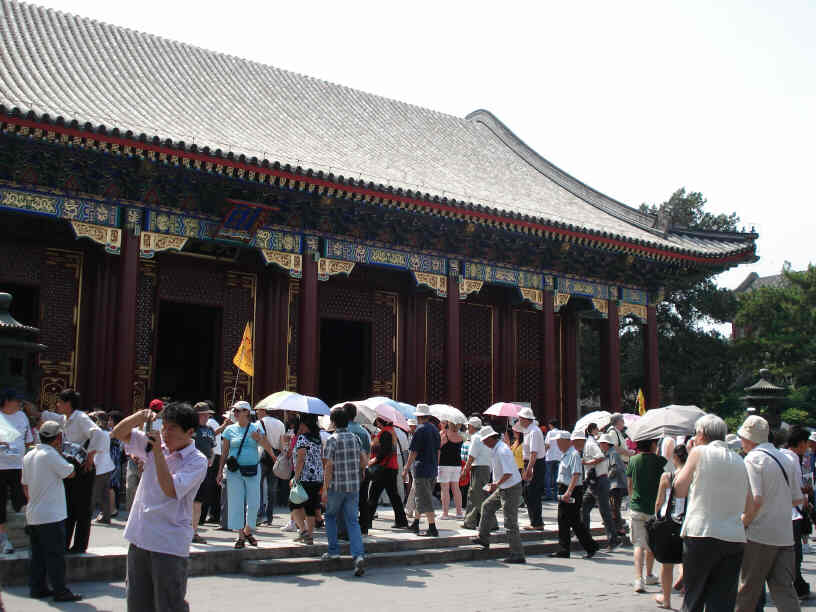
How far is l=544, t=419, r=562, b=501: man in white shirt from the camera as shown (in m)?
13.7

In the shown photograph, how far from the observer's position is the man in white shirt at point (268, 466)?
10547 millimetres

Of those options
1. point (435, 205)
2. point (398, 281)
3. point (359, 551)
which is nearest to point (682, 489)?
A: point (359, 551)

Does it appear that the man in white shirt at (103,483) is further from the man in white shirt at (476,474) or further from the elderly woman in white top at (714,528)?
the elderly woman in white top at (714,528)

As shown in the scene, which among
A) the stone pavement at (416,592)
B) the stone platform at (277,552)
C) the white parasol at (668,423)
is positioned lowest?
Answer: the stone pavement at (416,592)

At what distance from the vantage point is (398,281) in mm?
17656

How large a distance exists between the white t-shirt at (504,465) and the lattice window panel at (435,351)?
7999 mm

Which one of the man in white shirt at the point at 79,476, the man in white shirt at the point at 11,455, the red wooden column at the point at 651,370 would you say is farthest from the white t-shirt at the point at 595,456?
the red wooden column at the point at 651,370

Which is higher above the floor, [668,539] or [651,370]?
[651,370]

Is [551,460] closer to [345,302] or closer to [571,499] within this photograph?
[571,499]

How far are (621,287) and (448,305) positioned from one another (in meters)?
4.83

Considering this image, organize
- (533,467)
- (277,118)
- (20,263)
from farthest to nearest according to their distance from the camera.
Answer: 1. (277,118)
2. (20,263)
3. (533,467)

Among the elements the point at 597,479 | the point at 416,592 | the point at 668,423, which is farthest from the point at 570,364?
the point at 416,592

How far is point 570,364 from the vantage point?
1994 cm

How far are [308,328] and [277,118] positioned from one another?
16.8 feet
